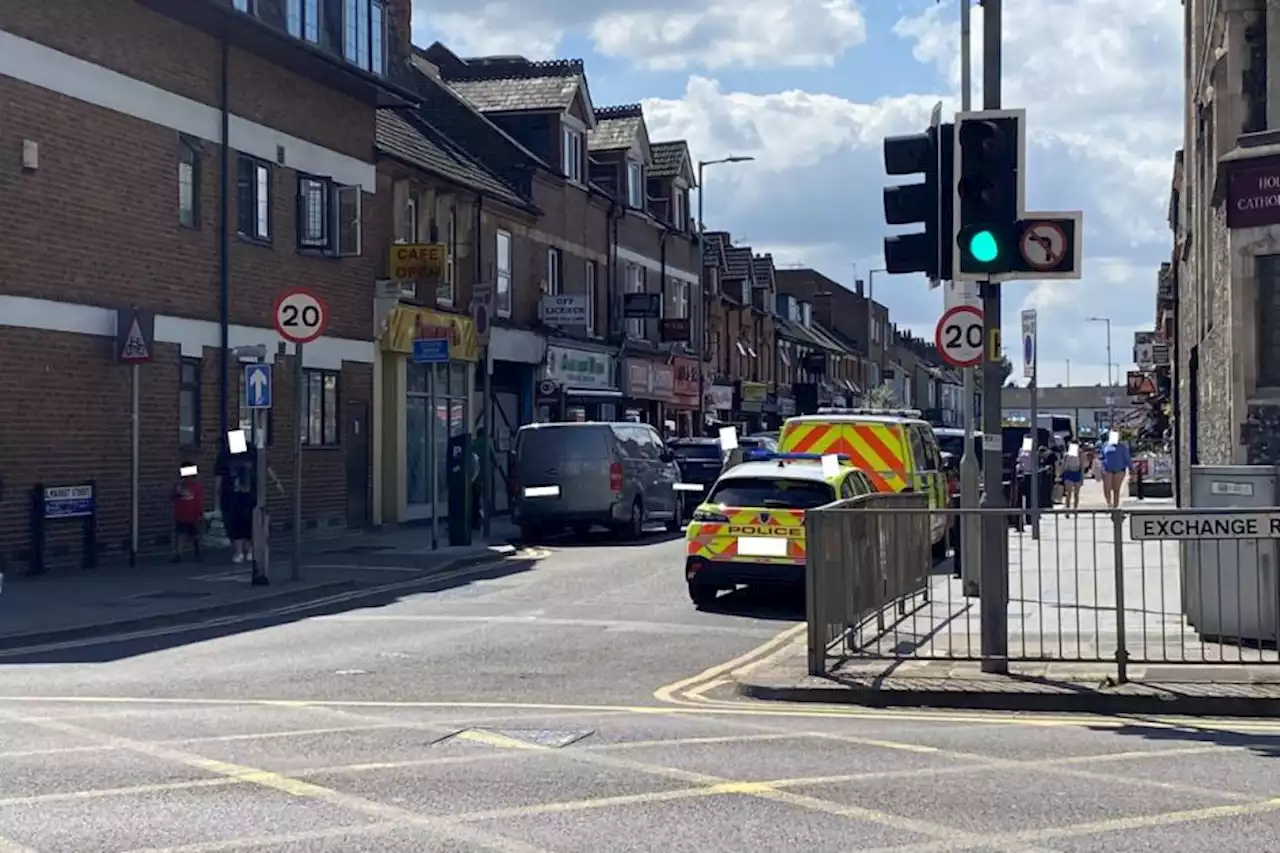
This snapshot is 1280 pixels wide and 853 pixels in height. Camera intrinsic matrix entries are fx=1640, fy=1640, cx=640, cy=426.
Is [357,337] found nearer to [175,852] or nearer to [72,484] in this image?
[72,484]

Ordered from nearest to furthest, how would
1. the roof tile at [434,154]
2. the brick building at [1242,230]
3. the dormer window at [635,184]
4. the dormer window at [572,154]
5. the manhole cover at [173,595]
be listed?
the brick building at [1242,230] < the manhole cover at [173,595] < the roof tile at [434,154] < the dormer window at [572,154] < the dormer window at [635,184]

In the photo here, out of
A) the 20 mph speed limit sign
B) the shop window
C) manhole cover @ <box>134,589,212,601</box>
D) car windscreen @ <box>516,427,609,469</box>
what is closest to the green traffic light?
the 20 mph speed limit sign

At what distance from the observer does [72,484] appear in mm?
20078

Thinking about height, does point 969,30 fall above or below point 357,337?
above

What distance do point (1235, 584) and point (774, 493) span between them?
5501mm

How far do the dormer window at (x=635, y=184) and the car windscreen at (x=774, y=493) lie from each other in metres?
28.0

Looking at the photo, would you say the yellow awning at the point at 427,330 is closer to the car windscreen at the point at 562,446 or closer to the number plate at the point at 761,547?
the car windscreen at the point at 562,446

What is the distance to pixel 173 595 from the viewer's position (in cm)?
1708

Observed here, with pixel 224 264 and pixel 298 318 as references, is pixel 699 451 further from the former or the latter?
pixel 298 318

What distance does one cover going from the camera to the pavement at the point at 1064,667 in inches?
401

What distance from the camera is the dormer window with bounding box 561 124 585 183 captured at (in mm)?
38906

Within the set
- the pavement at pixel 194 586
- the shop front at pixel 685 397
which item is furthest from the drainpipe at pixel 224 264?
the shop front at pixel 685 397

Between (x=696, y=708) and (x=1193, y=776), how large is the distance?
10.9 feet

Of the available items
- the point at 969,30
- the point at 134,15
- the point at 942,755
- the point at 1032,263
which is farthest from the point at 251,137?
the point at 942,755
